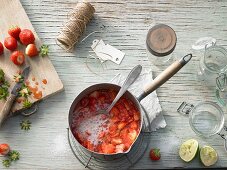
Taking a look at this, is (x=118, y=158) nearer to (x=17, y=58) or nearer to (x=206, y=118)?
(x=206, y=118)

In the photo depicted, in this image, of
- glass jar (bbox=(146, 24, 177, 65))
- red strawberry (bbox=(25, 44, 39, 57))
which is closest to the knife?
red strawberry (bbox=(25, 44, 39, 57))

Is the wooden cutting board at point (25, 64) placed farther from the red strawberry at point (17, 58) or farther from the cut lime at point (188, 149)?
the cut lime at point (188, 149)

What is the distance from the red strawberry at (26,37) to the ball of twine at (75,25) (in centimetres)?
10

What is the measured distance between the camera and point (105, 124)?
1.68 metres

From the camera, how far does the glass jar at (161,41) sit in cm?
171

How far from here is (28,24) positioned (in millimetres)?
1800

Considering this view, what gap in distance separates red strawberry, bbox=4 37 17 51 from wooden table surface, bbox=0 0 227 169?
0.11 meters

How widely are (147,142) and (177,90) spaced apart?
218 mm

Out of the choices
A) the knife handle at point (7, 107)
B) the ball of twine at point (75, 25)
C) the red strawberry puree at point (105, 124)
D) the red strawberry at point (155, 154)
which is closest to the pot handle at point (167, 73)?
the red strawberry puree at point (105, 124)

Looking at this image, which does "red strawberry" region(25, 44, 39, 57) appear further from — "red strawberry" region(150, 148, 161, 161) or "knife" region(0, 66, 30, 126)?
"red strawberry" region(150, 148, 161, 161)

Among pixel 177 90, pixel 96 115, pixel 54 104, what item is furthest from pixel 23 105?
pixel 177 90

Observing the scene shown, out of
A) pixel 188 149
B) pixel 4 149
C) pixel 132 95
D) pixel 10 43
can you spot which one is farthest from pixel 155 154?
pixel 10 43

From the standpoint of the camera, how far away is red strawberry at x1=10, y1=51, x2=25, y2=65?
174cm

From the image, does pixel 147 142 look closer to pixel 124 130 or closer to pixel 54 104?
pixel 124 130
